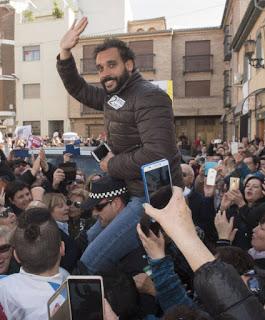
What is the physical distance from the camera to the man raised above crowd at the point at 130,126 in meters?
2.52

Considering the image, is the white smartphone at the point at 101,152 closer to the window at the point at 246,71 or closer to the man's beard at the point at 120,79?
the man's beard at the point at 120,79

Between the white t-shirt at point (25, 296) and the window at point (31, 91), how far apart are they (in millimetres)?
33178

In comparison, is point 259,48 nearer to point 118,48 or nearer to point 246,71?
point 246,71

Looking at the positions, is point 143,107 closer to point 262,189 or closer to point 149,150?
point 149,150

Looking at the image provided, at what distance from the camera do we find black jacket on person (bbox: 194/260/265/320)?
4.23 ft

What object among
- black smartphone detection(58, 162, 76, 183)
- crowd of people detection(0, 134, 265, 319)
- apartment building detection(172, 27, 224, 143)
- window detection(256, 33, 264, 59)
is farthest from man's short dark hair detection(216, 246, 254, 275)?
apartment building detection(172, 27, 224, 143)

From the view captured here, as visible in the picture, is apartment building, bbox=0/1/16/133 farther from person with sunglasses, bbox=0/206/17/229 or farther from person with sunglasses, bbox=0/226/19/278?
person with sunglasses, bbox=0/226/19/278

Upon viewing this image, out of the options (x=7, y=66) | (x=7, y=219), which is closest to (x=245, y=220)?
(x=7, y=219)

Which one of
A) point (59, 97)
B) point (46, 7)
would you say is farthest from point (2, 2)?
point (59, 97)

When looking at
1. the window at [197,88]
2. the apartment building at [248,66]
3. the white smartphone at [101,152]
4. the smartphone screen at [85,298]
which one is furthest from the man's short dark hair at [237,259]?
the window at [197,88]

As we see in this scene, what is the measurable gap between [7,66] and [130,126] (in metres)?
34.7

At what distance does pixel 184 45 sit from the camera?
32.6 m

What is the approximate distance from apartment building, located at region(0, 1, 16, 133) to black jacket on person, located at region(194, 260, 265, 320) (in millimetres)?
34272

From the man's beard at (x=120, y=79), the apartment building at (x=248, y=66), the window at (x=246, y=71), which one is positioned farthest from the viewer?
the window at (x=246, y=71)
